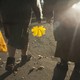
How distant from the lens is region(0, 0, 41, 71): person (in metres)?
6.72

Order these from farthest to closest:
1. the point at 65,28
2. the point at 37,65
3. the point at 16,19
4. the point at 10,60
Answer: the point at 37,65, the point at 10,60, the point at 16,19, the point at 65,28

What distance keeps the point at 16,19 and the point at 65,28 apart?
105 centimetres

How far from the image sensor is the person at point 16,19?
6.72m

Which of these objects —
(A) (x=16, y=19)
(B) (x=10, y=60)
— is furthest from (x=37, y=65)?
(A) (x=16, y=19)

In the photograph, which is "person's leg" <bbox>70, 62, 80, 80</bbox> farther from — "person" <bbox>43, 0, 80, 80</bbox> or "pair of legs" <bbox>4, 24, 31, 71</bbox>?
"pair of legs" <bbox>4, 24, 31, 71</bbox>

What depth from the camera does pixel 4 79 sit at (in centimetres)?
652

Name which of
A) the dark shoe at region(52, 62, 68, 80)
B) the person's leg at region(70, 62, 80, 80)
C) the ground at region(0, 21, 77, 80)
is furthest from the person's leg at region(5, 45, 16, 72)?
the person's leg at region(70, 62, 80, 80)

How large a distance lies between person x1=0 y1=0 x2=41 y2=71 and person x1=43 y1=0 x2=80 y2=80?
421 mm

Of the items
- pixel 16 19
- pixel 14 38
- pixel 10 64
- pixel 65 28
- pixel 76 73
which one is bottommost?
pixel 76 73

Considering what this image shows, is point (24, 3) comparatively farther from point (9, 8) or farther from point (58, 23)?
point (58, 23)

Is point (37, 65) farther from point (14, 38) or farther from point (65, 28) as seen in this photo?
point (65, 28)

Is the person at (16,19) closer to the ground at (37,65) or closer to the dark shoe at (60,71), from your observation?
the ground at (37,65)

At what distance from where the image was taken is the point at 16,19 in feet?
22.4

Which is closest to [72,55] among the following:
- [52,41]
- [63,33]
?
[63,33]
